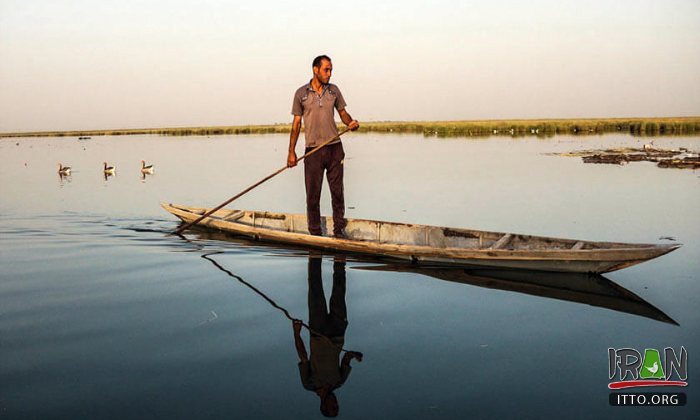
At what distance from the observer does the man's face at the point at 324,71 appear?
29.7 feet

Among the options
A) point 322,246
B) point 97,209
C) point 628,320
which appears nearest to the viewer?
point 628,320

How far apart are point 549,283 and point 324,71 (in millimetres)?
4184

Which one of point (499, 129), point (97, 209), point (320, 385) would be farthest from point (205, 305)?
point (499, 129)

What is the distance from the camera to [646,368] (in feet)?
17.2

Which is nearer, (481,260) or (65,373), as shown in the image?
(65,373)

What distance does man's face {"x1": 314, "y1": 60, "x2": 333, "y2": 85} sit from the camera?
9047mm

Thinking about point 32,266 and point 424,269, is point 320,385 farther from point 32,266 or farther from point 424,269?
point 32,266

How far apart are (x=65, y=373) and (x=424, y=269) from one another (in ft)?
16.2

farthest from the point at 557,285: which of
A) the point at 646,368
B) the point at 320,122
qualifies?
the point at 320,122

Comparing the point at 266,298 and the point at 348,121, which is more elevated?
the point at 348,121

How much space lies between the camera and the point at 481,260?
8.41 metres

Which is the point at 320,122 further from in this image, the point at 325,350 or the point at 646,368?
the point at 646,368

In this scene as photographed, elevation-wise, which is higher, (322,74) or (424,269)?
(322,74)

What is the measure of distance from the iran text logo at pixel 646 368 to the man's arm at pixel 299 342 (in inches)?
95.2
